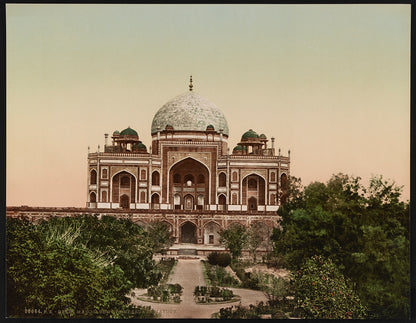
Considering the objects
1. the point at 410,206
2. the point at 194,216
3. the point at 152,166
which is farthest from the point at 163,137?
the point at 410,206

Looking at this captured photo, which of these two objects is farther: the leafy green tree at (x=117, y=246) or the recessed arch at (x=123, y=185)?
the recessed arch at (x=123, y=185)

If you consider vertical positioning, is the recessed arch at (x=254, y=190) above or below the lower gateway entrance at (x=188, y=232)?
above

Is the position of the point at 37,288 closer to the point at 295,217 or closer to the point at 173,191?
the point at 295,217

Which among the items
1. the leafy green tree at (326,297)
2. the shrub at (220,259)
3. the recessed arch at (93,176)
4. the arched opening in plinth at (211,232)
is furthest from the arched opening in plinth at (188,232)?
the leafy green tree at (326,297)

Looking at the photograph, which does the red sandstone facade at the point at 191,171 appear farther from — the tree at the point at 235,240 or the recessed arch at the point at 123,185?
the tree at the point at 235,240

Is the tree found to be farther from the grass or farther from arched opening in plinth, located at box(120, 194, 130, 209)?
arched opening in plinth, located at box(120, 194, 130, 209)

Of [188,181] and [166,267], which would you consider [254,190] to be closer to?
[188,181]

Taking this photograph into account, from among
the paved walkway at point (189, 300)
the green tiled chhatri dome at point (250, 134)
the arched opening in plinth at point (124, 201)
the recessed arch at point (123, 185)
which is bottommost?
the paved walkway at point (189, 300)
